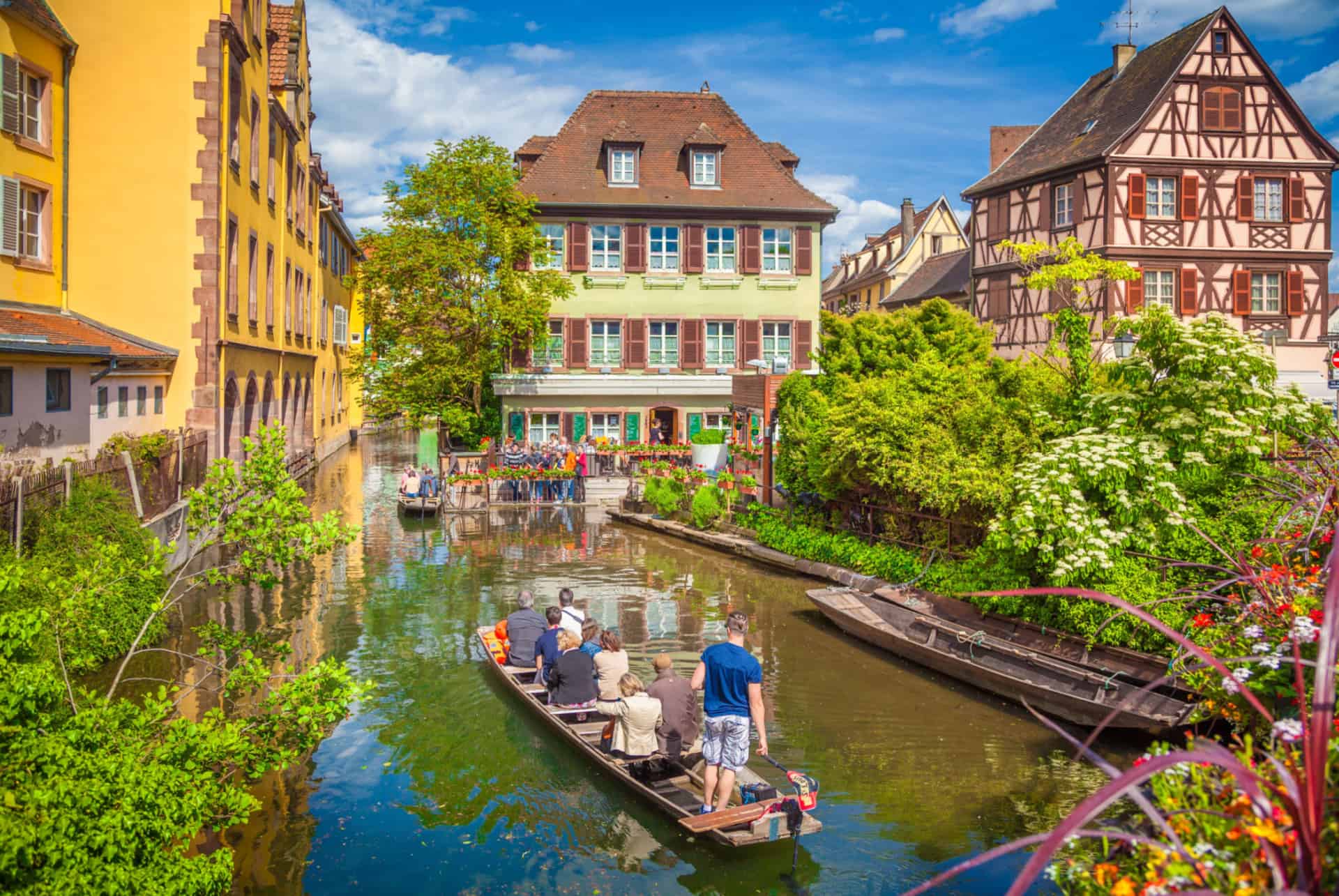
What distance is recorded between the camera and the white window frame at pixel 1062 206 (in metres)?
36.8

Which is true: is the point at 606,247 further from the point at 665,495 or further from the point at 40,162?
the point at 40,162

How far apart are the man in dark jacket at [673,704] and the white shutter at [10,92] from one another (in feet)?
59.5

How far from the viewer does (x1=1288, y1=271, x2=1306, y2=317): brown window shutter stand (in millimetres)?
35500

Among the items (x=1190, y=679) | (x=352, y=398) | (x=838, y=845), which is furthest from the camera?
(x=352, y=398)

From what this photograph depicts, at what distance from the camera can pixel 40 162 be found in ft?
72.5

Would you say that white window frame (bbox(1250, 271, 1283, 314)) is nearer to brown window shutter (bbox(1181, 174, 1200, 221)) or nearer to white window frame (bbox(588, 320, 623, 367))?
brown window shutter (bbox(1181, 174, 1200, 221))

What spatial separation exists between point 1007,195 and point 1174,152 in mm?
6325

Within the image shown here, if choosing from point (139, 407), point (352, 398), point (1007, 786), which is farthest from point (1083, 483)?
point (352, 398)

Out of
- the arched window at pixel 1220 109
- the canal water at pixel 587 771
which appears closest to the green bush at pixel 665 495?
the canal water at pixel 587 771

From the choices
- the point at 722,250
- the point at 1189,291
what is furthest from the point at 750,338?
the point at 1189,291

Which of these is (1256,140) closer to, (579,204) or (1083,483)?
(579,204)

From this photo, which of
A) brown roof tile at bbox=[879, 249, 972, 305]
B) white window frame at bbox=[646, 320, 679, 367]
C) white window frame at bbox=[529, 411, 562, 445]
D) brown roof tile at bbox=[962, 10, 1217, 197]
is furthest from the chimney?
white window frame at bbox=[529, 411, 562, 445]

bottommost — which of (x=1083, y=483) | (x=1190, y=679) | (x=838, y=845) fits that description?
(x=838, y=845)

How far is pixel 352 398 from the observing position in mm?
60062
